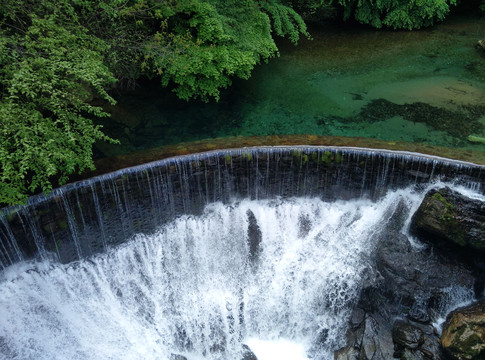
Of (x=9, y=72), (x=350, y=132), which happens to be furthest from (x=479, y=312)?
(x=9, y=72)

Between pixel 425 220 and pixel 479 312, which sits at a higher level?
pixel 425 220

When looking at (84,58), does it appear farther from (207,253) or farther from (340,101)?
(340,101)

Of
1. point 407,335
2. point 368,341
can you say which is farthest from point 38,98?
point 407,335

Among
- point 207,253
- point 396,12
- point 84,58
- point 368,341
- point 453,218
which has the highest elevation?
Answer: point 396,12

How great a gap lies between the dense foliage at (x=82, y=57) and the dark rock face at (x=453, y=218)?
4850 mm

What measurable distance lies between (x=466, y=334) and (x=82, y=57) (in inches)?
314

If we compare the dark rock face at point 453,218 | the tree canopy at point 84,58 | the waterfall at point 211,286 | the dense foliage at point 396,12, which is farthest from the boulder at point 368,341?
the dense foliage at point 396,12

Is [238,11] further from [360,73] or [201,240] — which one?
[201,240]

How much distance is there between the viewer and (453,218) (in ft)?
24.9

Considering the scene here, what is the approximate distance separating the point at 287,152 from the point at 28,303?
5.56 metres

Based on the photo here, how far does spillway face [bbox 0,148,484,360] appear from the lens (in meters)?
7.38

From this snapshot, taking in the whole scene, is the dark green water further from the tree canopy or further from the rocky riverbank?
the rocky riverbank

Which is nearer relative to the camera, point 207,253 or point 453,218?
point 453,218

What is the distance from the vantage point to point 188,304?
8070 millimetres
